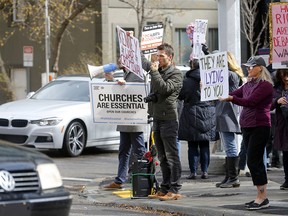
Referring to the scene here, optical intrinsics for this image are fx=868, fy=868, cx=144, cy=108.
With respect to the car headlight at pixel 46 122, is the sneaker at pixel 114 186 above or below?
below

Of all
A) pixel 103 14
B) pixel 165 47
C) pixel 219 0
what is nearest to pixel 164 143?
pixel 165 47

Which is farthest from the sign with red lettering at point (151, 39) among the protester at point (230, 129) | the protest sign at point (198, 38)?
the protester at point (230, 129)

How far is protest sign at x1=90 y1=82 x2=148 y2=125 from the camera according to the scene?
1208 centimetres

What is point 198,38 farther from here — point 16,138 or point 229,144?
point 16,138

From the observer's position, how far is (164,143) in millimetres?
11031

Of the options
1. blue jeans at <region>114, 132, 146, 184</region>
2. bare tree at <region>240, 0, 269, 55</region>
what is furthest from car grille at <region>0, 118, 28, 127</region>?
bare tree at <region>240, 0, 269, 55</region>

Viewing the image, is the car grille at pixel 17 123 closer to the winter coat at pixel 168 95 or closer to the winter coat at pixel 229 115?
the winter coat at pixel 229 115

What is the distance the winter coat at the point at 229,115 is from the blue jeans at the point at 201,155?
117 centimetres

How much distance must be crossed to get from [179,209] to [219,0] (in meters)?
4.84

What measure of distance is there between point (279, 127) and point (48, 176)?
18.2ft

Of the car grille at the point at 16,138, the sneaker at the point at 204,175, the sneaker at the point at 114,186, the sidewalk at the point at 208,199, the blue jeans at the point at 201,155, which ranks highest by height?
the car grille at the point at 16,138

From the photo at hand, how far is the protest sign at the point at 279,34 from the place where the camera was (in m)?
10.3

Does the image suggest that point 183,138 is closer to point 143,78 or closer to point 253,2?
point 143,78

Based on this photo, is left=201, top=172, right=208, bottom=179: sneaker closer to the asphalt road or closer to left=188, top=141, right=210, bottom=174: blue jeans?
left=188, top=141, right=210, bottom=174: blue jeans
